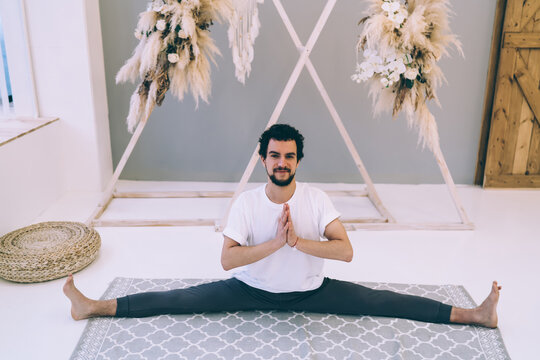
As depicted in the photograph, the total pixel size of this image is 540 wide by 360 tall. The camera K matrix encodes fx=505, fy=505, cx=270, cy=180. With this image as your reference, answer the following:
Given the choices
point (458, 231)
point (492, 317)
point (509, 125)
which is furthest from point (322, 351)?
point (509, 125)

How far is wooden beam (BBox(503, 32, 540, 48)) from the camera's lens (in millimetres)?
4090

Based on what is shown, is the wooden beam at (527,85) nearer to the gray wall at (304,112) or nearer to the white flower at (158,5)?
the gray wall at (304,112)

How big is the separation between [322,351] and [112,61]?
3.07 metres

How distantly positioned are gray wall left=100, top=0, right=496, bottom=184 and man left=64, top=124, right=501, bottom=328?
2.08 metres

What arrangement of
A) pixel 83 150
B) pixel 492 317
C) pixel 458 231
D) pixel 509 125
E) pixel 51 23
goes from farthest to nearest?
pixel 509 125 → pixel 83 150 → pixel 51 23 → pixel 458 231 → pixel 492 317

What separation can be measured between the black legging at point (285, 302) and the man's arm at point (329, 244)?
0.87 feet

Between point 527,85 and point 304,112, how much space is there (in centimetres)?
186

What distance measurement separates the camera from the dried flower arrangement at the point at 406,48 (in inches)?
119

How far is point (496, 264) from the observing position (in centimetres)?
303

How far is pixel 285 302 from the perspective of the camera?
233 cm

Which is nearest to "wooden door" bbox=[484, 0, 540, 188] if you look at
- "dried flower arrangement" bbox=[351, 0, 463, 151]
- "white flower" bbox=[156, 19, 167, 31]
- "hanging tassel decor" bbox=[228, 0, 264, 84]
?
Answer: "dried flower arrangement" bbox=[351, 0, 463, 151]

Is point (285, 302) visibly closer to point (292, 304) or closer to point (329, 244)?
point (292, 304)

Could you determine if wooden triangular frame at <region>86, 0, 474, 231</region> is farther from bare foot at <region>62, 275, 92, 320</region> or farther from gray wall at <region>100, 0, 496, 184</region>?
bare foot at <region>62, 275, 92, 320</region>

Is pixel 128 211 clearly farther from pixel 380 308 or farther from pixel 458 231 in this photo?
pixel 458 231
